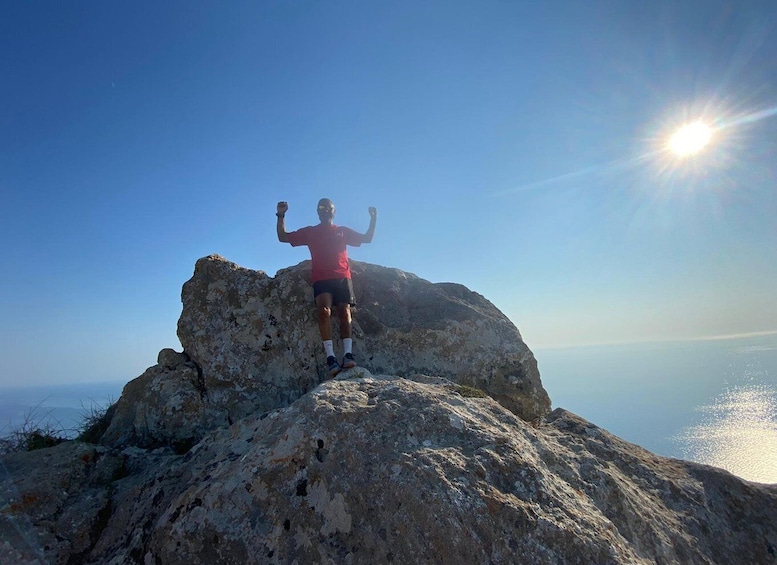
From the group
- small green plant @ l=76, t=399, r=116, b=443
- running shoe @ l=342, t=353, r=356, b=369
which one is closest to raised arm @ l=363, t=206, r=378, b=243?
running shoe @ l=342, t=353, r=356, b=369

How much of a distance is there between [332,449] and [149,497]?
267 cm

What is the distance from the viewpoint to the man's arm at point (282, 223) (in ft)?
29.8

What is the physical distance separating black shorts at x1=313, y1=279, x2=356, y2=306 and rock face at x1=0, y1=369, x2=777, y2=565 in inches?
92.0

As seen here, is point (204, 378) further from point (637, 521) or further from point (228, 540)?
point (637, 521)

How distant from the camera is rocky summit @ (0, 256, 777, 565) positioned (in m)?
3.98

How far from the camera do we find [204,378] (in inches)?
306

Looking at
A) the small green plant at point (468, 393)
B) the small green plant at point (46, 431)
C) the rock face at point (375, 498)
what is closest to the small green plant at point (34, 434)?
the small green plant at point (46, 431)

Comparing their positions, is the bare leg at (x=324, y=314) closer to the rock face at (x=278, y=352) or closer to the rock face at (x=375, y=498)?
the rock face at (x=278, y=352)

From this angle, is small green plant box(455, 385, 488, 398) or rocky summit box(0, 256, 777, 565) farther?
small green plant box(455, 385, 488, 398)

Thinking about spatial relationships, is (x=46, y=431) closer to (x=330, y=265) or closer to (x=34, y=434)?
(x=34, y=434)

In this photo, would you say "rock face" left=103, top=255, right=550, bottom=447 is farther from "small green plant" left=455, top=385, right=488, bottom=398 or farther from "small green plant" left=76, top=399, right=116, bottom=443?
"small green plant" left=455, top=385, right=488, bottom=398

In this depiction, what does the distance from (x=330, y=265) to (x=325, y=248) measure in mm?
502

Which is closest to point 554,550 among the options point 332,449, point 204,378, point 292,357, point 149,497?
point 332,449

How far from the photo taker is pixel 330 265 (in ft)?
28.0
